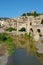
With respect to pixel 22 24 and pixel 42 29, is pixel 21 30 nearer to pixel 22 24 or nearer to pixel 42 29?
pixel 22 24

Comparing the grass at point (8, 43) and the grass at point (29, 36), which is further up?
the grass at point (29, 36)

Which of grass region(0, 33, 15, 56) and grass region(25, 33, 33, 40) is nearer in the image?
grass region(0, 33, 15, 56)

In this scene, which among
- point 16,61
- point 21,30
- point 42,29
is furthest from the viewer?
point 21,30

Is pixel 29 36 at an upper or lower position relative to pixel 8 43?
upper

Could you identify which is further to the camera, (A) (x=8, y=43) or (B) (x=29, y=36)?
(B) (x=29, y=36)

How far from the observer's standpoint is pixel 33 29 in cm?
4062

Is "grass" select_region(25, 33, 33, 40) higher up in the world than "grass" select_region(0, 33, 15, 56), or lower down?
higher up

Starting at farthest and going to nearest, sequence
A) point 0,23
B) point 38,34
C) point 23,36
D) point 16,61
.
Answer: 1. point 0,23
2. point 23,36
3. point 38,34
4. point 16,61

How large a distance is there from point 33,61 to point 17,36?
2235cm

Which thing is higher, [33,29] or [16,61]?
[33,29]

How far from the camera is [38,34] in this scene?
36094mm

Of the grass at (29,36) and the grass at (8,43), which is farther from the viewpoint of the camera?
the grass at (29,36)

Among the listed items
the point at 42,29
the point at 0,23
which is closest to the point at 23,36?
the point at 42,29

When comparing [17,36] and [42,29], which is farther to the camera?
[17,36]
